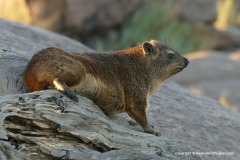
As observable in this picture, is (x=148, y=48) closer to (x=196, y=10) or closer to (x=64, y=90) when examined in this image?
(x=64, y=90)

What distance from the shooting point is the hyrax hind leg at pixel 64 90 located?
5.59 meters

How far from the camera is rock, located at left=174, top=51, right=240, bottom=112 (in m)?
15.4

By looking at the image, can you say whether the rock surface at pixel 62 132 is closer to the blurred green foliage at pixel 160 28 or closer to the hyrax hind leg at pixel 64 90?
the hyrax hind leg at pixel 64 90

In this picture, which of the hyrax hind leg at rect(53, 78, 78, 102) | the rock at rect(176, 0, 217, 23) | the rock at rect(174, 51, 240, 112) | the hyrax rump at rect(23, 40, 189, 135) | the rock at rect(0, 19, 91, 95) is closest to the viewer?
the hyrax hind leg at rect(53, 78, 78, 102)

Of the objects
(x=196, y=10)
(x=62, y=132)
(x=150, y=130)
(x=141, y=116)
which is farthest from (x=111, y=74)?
(x=196, y=10)

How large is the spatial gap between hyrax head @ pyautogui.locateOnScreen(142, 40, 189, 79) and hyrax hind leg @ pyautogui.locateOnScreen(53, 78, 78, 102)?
177 centimetres

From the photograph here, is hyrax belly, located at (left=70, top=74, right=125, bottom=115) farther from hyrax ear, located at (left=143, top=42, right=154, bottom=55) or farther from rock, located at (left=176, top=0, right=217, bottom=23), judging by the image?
rock, located at (left=176, top=0, right=217, bottom=23)

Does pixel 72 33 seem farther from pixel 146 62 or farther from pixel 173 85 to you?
pixel 146 62

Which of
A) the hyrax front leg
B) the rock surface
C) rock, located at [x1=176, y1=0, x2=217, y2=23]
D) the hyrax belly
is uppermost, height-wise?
rock, located at [x1=176, y1=0, x2=217, y2=23]

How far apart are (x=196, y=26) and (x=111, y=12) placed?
3.34 metres

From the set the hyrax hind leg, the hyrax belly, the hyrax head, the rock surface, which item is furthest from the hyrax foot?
the hyrax hind leg

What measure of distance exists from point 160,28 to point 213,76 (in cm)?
463

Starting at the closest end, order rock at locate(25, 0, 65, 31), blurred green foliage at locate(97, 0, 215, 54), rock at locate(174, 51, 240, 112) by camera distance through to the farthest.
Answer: rock at locate(174, 51, 240, 112)
rock at locate(25, 0, 65, 31)
blurred green foliage at locate(97, 0, 215, 54)

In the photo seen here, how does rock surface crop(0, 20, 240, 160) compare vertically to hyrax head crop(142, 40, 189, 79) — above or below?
below
